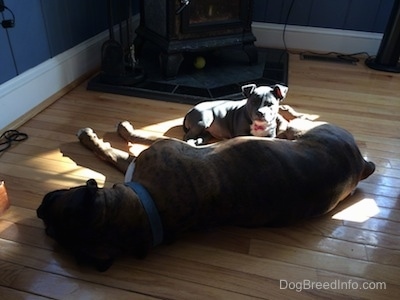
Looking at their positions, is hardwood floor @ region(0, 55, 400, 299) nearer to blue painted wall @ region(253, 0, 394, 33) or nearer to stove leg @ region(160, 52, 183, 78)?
stove leg @ region(160, 52, 183, 78)

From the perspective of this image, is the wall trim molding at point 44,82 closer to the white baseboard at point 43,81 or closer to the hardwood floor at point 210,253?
the white baseboard at point 43,81

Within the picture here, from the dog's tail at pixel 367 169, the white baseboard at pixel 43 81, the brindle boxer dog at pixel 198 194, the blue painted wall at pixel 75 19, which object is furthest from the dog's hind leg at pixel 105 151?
the dog's tail at pixel 367 169

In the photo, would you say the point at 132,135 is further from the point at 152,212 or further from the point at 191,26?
the point at 191,26

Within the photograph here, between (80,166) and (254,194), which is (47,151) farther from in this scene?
(254,194)

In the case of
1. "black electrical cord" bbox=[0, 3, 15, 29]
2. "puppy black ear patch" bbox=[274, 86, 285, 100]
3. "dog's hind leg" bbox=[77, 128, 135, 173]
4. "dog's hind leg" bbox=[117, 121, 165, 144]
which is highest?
"black electrical cord" bbox=[0, 3, 15, 29]

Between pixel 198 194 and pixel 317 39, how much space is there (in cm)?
256

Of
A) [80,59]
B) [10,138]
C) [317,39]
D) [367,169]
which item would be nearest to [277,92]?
[367,169]

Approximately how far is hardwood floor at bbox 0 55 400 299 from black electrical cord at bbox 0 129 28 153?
0.05 m

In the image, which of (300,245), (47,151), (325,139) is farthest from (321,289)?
(47,151)

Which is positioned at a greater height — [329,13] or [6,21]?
[6,21]

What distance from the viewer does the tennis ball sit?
254 cm

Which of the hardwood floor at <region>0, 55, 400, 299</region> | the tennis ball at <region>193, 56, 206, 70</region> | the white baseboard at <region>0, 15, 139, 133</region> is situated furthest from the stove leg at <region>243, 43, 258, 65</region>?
the hardwood floor at <region>0, 55, 400, 299</region>

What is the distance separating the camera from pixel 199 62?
8.32ft

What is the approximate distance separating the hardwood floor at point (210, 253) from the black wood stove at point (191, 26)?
2.74 ft
